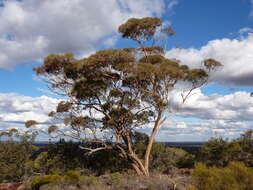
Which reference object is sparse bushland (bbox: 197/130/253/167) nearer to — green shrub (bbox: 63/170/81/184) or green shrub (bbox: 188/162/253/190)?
green shrub (bbox: 63/170/81/184)

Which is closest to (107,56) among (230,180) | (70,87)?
(70,87)

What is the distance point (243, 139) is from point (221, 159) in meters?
3.03

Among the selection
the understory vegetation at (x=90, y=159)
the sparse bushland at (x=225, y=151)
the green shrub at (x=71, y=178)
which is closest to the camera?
the green shrub at (x=71, y=178)

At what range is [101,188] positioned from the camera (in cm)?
908

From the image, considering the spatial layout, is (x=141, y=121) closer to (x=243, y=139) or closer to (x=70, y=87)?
(x=70, y=87)

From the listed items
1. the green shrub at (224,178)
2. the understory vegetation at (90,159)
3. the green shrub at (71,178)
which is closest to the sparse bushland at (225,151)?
the understory vegetation at (90,159)

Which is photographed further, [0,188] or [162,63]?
[162,63]

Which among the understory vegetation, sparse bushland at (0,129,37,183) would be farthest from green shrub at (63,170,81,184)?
sparse bushland at (0,129,37,183)

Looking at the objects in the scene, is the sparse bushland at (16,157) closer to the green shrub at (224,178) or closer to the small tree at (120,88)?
the small tree at (120,88)

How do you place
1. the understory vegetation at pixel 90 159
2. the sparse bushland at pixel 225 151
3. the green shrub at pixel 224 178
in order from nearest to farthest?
the green shrub at pixel 224 178
the understory vegetation at pixel 90 159
the sparse bushland at pixel 225 151

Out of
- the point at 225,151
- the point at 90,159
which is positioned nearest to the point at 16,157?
the point at 90,159

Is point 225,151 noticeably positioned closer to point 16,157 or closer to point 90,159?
point 90,159

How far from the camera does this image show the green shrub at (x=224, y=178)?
4.94m

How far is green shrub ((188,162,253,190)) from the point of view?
4.94 metres
